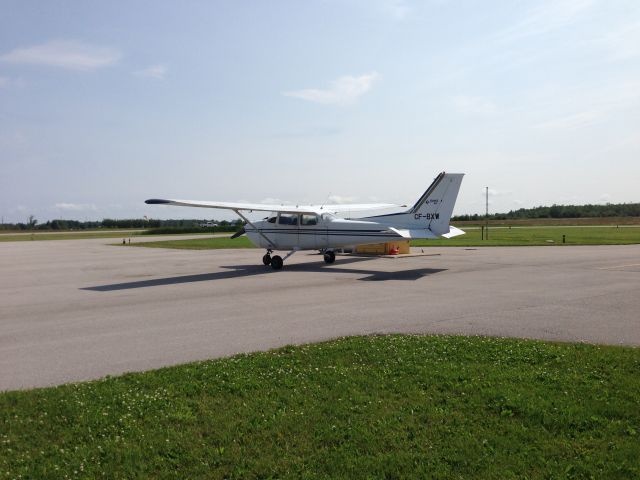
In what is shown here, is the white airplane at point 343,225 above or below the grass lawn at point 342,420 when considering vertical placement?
above

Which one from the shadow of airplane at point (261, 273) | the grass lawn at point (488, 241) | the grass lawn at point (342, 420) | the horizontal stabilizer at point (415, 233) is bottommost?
the grass lawn at point (342, 420)

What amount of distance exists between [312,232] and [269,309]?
414 inches

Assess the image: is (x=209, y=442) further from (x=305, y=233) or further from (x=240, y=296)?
(x=305, y=233)

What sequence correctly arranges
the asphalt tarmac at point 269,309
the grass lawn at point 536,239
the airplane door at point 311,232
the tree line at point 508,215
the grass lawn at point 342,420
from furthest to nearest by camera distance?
the tree line at point 508,215
the grass lawn at point 536,239
the airplane door at point 311,232
the asphalt tarmac at point 269,309
the grass lawn at point 342,420

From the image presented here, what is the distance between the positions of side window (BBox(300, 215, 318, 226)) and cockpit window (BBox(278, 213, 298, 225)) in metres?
0.29

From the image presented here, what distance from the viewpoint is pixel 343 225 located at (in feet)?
72.1

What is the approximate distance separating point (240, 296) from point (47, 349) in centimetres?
630

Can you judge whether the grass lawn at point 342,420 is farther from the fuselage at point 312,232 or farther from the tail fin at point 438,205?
the fuselage at point 312,232

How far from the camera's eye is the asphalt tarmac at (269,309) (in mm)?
8383

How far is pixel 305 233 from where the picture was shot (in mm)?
22531

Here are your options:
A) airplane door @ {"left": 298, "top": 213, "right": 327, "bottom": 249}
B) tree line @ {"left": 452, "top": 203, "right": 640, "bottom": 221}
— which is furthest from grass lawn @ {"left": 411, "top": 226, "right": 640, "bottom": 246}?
tree line @ {"left": 452, "top": 203, "right": 640, "bottom": 221}

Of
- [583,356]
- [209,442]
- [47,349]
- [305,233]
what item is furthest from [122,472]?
[305,233]

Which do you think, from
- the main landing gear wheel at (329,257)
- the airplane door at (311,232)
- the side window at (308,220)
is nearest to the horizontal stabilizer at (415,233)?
the airplane door at (311,232)

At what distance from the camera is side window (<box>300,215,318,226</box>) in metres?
22.4
